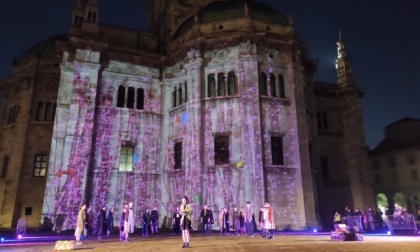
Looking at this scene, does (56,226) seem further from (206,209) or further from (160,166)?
(206,209)

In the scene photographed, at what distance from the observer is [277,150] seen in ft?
75.7

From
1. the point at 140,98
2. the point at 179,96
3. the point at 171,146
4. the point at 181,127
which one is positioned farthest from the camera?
the point at 140,98

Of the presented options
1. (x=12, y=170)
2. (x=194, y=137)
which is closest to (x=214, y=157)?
(x=194, y=137)

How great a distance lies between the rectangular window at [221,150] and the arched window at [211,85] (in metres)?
3.46

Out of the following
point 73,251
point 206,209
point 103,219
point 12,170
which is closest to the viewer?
point 73,251

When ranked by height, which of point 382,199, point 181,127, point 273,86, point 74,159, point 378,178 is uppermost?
point 273,86

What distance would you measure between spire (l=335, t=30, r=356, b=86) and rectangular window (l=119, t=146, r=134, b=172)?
Answer: 23568 millimetres

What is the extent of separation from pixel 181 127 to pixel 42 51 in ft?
60.9

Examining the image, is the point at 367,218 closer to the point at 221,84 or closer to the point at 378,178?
the point at 221,84

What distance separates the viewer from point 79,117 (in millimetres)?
23562

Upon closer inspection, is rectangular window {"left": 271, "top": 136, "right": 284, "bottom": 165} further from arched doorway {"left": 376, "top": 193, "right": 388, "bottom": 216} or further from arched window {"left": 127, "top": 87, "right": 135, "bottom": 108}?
arched doorway {"left": 376, "top": 193, "right": 388, "bottom": 216}

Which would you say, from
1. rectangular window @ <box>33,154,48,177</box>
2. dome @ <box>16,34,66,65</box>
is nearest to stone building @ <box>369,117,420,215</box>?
rectangular window @ <box>33,154,48,177</box>

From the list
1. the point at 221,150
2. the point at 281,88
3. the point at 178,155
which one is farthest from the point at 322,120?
the point at 178,155

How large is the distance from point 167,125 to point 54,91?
1319 centimetres
